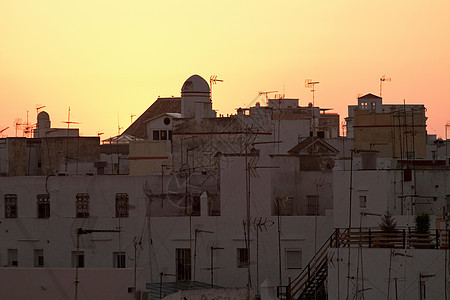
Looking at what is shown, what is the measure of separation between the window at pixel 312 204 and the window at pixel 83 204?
734 centimetres

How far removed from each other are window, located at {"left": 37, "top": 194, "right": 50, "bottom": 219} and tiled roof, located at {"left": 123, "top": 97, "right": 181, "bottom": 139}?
2800cm

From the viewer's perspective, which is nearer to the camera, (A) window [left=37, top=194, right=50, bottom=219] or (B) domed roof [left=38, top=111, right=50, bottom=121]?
(A) window [left=37, top=194, right=50, bottom=219]

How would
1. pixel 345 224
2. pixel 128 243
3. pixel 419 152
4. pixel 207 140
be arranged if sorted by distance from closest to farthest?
pixel 345 224, pixel 128 243, pixel 207 140, pixel 419 152

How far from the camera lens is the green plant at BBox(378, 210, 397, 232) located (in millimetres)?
37031

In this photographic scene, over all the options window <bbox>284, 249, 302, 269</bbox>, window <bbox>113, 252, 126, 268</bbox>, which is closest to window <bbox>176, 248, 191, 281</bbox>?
window <bbox>113, 252, 126, 268</bbox>

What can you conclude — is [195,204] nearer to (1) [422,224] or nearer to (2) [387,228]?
(2) [387,228]

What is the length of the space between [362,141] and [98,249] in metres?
16.2

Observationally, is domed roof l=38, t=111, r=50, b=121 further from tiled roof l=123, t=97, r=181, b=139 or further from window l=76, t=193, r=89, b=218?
window l=76, t=193, r=89, b=218

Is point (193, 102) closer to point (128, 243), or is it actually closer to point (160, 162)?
point (160, 162)

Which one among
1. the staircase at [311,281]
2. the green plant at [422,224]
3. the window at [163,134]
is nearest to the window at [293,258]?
the staircase at [311,281]

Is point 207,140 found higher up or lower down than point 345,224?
higher up

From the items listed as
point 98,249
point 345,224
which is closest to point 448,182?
point 345,224

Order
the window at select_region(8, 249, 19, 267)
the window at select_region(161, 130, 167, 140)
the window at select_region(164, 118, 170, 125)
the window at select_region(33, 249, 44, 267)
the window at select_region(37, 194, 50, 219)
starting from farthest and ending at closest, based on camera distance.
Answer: the window at select_region(164, 118, 170, 125)
the window at select_region(161, 130, 167, 140)
the window at select_region(8, 249, 19, 267)
the window at select_region(37, 194, 50, 219)
the window at select_region(33, 249, 44, 267)

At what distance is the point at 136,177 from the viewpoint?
45.0 metres
